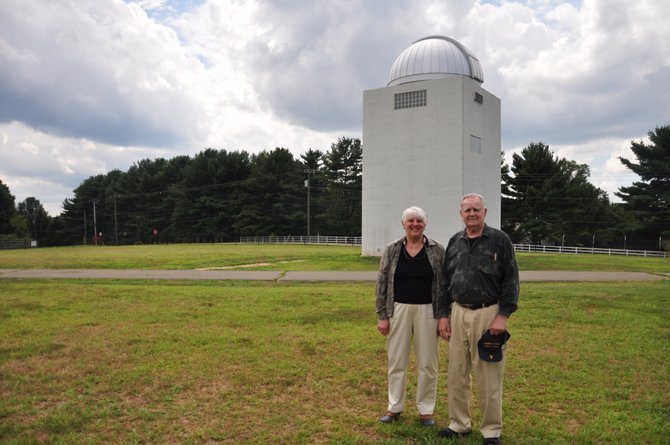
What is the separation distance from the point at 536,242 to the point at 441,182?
28.2 m

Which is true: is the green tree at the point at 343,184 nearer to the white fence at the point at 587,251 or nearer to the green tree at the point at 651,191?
the white fence at the point at 587,251

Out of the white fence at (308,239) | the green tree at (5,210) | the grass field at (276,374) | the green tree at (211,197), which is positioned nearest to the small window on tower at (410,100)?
the grass field at (276,374)

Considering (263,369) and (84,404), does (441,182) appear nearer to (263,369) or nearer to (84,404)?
(263,369)

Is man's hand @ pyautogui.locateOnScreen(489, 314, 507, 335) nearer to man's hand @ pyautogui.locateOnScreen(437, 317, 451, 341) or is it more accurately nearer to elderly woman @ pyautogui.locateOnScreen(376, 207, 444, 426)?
man's hand @ pyautogui.locateOnScreen(437, 317, 451, 341)

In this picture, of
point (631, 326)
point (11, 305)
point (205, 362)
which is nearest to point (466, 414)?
point (205, 362)

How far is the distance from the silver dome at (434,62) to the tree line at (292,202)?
24905mm

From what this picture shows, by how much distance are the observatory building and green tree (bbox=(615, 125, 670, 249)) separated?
24.4m

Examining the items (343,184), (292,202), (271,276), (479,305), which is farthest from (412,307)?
(292,202)

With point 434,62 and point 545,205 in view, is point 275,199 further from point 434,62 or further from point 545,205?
point 434,62

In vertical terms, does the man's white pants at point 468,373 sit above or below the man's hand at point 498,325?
below

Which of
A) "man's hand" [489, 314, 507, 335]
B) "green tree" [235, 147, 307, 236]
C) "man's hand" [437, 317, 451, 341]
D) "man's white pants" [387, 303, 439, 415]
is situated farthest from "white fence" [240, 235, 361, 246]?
"man's hand" [489, 314, 507, 335]

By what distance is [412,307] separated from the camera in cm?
430

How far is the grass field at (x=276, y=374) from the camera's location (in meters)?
4.31

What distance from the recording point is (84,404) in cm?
490
